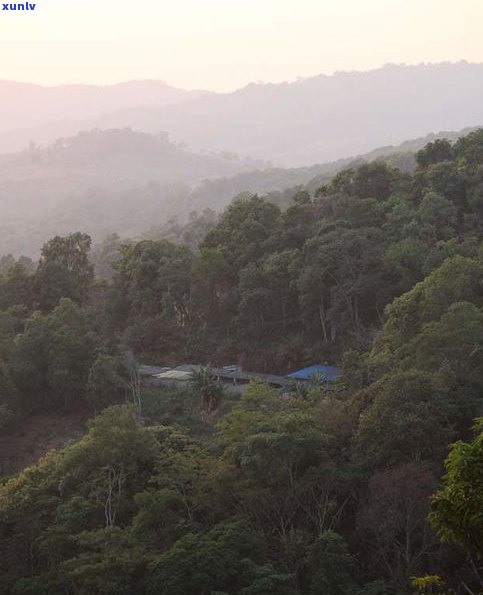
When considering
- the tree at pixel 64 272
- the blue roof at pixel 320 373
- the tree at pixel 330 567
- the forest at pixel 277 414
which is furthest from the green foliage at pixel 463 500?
the tree at pixel 64 272

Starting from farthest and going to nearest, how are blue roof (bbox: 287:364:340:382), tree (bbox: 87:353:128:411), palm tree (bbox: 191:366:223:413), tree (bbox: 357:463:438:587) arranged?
tree (bbox: 87:353:128:411)
blue roof (bbox: 287:364:340:382)
palm tree (bbox: 191:366:223:413)
tree (bbox: 357:463:438:587)

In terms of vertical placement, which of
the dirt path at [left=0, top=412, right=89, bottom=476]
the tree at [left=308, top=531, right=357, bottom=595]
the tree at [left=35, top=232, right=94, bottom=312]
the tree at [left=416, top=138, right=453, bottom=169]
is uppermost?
the tree at [left=416, top=138, right=453, bottom=169]

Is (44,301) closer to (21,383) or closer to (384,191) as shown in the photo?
(21,383)

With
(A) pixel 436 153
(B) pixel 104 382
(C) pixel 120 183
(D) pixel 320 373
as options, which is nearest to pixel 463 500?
(D) pixel 320 373

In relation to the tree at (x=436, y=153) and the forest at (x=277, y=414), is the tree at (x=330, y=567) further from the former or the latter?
the tree at (x=436, y=153)

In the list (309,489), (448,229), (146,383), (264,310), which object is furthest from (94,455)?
(448,229)

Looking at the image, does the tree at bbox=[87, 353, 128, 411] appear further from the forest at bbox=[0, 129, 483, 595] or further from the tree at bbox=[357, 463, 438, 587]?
the tree at bbox=[357, 463, 438, 587]

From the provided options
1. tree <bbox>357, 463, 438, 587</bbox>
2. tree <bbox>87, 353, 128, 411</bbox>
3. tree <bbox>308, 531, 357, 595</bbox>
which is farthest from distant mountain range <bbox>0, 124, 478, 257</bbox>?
tree <bbox>308, 531, 357, 595</bbox>
